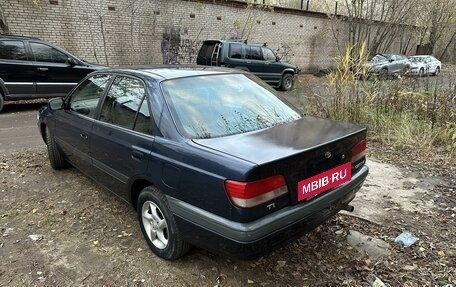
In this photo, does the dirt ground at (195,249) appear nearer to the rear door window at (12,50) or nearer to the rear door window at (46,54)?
the rear door window at (12,50)

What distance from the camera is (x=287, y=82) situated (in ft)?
49.4

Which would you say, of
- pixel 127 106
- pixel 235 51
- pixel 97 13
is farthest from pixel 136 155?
pixel 97 13

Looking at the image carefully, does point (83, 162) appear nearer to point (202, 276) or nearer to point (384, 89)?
point (202, 276)

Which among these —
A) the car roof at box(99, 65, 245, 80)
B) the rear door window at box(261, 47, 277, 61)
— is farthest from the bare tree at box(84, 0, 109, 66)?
the car roof at box(99, 65, 245, 80)

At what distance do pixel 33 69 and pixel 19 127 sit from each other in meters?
1.99

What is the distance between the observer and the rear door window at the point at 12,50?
8.34 meters

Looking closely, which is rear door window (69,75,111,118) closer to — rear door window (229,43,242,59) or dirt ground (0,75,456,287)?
dirt ground (0,75,456,287)

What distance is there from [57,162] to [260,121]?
3072 mm

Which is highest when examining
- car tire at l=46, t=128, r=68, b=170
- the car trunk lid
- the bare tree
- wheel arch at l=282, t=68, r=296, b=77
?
the bare tree

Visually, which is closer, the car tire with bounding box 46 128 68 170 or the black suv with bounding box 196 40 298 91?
the car tire with bounding box 46 128 68 170

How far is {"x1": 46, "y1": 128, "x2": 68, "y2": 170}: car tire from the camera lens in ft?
15.2

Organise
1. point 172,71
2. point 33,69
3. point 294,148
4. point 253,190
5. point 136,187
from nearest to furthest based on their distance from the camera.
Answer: point 253,190 → point 294,148 → point 136,187 → point 172,71 → point 33,69

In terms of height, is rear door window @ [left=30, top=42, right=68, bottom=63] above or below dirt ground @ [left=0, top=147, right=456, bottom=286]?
above

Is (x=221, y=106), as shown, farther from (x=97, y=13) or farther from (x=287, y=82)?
(x=287, y=82)
